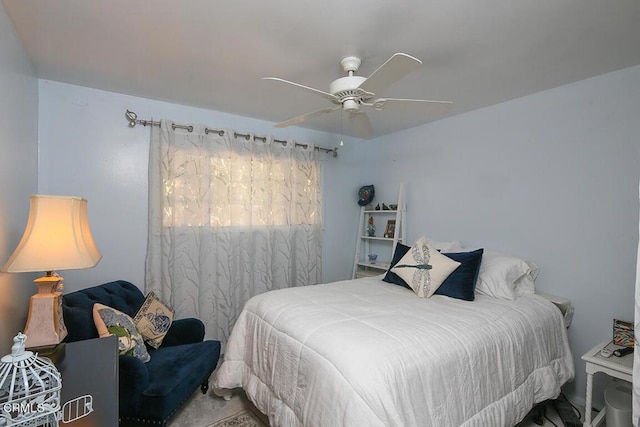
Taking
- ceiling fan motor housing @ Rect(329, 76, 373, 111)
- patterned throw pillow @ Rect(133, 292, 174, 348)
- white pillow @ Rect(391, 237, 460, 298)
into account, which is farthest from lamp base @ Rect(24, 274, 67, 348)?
white pillow @ Rect(391, 237, 460, 298)

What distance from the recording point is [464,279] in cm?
239

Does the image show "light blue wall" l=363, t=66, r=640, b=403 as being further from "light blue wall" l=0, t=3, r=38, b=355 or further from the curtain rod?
"light blue wall" l=0, t=3, r=38, b=355

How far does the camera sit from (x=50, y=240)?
4.38ft

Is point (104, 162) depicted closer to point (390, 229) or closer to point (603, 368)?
point (390, 229)

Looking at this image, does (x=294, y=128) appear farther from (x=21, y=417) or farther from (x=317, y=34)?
(x=21, y=417)

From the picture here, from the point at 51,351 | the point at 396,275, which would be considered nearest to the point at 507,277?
the point at 396,275

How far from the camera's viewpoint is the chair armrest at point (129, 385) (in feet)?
5.49

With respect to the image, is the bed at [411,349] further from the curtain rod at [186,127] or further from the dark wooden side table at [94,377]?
the curtain rod at [186,127]

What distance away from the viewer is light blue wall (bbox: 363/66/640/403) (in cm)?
217

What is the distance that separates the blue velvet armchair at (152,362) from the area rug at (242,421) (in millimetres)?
295

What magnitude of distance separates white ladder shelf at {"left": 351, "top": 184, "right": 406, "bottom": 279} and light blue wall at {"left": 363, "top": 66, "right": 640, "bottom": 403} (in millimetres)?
436

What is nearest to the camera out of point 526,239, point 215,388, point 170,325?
point 215,388

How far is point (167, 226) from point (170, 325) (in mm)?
892

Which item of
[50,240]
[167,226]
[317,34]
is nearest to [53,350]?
[50,240]
